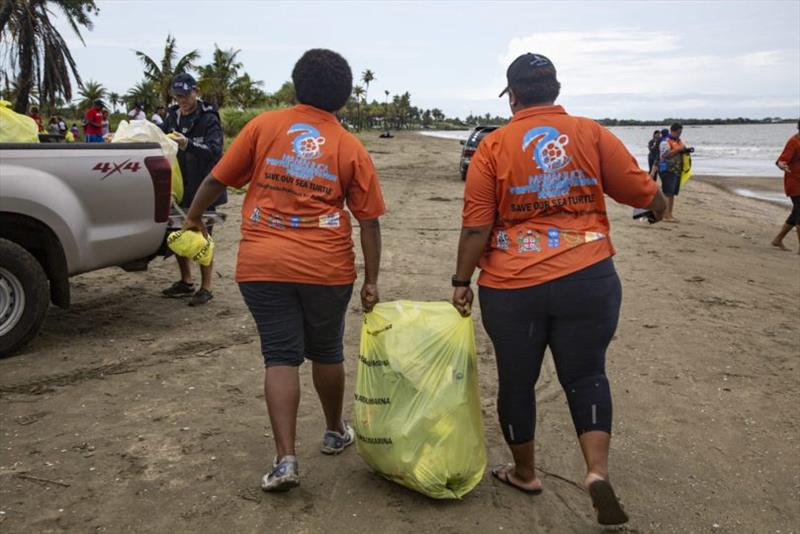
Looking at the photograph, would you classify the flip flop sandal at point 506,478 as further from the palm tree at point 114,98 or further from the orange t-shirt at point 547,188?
the palm tree at point 114,98

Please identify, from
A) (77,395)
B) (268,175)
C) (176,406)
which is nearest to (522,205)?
(268,175)

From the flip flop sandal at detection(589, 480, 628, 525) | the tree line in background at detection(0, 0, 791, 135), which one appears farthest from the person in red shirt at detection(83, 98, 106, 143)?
the flip flop sandal at detection(589, 480, 628, 525)

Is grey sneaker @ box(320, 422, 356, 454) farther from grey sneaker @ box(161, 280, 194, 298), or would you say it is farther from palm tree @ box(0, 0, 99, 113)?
palm tree @ box(0, 0, 99, 113)

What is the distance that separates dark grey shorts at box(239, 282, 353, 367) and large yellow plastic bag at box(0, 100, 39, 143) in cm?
311

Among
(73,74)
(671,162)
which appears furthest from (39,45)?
(671,162)

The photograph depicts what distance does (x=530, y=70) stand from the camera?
3.06 m

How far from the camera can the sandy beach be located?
312 centimetres

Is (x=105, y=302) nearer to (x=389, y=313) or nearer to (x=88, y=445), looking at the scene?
(x=88, y=445)

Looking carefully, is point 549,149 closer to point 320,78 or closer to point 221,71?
point 320,78

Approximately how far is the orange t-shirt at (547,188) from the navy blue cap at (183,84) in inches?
152

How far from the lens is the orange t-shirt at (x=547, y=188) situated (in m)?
2.98

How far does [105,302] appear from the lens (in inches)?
256

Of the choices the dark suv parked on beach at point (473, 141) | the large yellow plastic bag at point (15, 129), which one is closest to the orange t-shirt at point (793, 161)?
the large yellow plastic bag at point (15, 129)

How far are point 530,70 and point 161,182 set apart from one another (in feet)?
11.6
